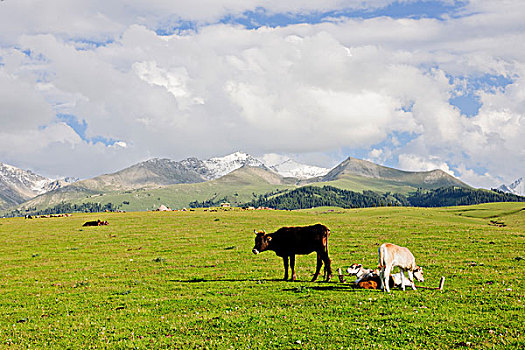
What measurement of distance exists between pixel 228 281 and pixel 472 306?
13192 millimetres

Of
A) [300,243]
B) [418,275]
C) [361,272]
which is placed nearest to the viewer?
[418,275]

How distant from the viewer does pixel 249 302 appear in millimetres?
17281

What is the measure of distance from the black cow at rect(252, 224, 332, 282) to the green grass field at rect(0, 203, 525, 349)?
1307 mm

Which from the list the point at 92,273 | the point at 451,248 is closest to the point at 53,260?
the point at 92,273

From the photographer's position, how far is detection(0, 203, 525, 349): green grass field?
40.2 feet

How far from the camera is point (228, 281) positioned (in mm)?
22750

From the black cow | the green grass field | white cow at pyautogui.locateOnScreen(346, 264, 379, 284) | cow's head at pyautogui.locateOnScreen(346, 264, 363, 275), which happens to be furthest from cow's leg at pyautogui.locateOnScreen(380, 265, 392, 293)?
the black cow

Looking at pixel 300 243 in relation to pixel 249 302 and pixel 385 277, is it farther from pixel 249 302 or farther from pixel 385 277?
pixel 249 302

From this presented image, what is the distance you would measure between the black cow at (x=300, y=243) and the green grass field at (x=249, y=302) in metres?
1.31

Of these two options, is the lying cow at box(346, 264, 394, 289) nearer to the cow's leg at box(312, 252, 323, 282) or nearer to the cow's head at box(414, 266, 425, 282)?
the cow's head at box(414, 266, 425, 282)

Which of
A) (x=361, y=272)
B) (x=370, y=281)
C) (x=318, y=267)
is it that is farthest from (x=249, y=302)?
(x=361, y=272)

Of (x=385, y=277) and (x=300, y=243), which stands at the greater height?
(x=300, y=243)

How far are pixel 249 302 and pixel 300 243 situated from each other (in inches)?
252

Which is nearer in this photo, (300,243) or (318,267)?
(318,267)
